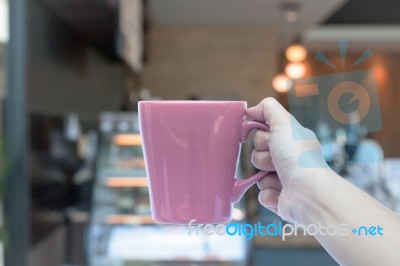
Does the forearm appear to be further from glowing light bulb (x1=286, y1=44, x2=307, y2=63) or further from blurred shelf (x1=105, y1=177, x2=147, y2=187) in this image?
blurred shelf (x1=105, y1=177, x2=147, y2=187)

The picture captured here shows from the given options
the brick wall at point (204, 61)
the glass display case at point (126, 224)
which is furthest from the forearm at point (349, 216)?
the brick wall at point (204, 61)

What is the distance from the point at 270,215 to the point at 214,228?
0.26 ft

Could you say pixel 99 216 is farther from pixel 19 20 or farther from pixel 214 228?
pixel 214 228

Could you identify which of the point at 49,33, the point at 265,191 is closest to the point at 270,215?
the point at 265,191

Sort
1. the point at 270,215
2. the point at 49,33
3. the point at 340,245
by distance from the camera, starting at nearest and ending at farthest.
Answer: the point at 340,245, the point at 270,215, the point at 49,33

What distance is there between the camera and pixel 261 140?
0.36m

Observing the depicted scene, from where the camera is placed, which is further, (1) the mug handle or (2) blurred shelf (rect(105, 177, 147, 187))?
(2) blurred shelf (rect(105, 177, 147, 187))

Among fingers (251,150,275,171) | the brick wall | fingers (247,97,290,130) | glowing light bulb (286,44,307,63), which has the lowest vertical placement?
fingers (251,150,275,171)

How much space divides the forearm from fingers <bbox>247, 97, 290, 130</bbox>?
0.15ft

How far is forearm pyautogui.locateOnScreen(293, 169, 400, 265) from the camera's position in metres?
0.31

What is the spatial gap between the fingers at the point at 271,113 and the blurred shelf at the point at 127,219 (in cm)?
140

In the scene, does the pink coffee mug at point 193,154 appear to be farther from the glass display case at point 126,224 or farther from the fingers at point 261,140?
the glass display case at point 126,224

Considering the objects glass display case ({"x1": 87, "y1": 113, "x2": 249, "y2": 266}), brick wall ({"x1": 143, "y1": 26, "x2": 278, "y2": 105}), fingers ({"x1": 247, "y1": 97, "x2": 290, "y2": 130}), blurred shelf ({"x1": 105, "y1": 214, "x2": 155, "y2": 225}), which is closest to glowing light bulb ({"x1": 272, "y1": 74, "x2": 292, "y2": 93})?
fingers ({"x1": 247, "y1": 97, "x2": 290, "y2": 130})

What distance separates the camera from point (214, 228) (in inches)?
14.7
